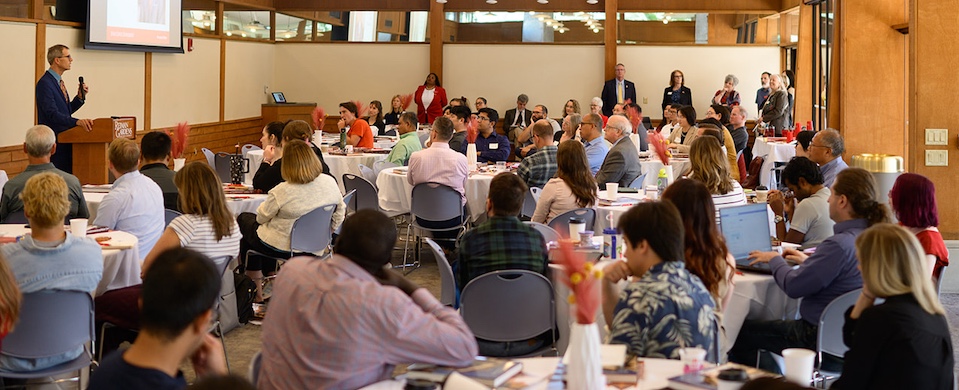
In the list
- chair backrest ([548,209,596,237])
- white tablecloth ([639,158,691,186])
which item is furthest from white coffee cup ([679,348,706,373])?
white tablecloth ([639,158,691,186])

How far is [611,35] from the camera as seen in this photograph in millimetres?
17891

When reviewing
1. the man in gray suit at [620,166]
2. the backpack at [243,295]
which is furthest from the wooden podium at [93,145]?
the man in gray suit at [620,166]

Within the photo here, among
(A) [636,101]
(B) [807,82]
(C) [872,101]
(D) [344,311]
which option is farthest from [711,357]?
(A) [636,101]

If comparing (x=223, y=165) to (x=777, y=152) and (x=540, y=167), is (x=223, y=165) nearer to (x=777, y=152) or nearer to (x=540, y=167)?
(x=540, y=167)

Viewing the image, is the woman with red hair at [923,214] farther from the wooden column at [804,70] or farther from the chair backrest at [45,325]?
the wooden column at [804,70]

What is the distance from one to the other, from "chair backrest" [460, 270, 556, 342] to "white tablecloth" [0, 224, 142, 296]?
1.90 metres

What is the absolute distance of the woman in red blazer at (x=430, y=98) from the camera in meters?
17.5

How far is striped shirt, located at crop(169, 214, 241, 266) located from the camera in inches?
213

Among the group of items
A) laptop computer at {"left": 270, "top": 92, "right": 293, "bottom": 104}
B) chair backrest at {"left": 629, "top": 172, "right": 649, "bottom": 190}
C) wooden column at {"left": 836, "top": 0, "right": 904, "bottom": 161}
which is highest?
laptop computer at {"left": 270, "top": 92, "right": 293, "bottom": 104}

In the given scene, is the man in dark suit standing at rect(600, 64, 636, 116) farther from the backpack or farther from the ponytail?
the ponytail

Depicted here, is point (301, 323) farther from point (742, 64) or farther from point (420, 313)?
point (742, 64)

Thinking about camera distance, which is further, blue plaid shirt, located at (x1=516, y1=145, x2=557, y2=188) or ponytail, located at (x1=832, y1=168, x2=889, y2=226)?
blue plaid shirt, located at (x1=516, y1=145, x2=557, y2=188)

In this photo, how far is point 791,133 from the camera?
42.6 feet

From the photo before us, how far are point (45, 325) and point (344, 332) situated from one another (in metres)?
1.86
